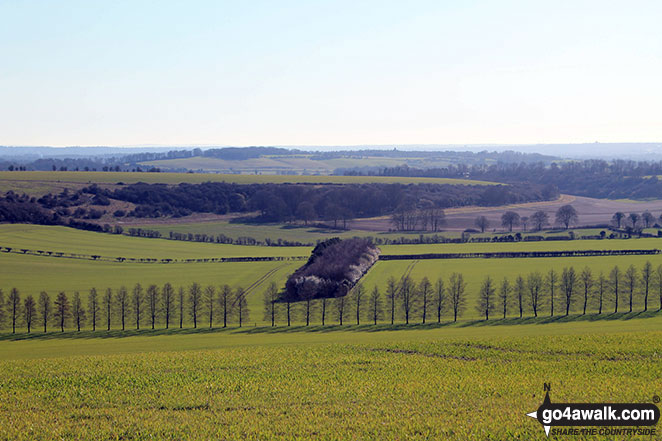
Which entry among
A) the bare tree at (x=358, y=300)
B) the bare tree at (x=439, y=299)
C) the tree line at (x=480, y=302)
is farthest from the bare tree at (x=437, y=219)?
the bare tree at (x=358, y=300)

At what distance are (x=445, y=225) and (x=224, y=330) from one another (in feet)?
283

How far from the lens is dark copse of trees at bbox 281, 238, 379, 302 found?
232 feet

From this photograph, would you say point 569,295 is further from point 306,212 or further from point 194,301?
point 306,212

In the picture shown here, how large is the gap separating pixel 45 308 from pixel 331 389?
134 feet

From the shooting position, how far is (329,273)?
7425 centimetres

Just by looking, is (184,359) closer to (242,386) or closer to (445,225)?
(242,386)

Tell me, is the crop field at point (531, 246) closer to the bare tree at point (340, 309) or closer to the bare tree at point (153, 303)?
the bare tree at point (340, 309)

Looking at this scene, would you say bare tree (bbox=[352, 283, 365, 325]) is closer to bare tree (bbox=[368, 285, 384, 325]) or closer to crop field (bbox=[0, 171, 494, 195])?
bare tree (bbox=[368, 285, 384, 325])

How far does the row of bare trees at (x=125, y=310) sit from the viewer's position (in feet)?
195

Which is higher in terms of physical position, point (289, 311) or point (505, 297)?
point (505, 297)

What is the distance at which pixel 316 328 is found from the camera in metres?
58.4

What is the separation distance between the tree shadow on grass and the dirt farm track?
242ft

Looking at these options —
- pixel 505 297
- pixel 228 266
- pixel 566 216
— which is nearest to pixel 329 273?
pixel 228 266

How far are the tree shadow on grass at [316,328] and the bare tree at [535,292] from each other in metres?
2.55
